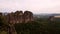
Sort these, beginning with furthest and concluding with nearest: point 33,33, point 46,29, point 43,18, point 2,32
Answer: point 43,18
point 46,29
point 33,33
point 2,32

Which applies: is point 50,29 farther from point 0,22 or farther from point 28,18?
point 0,22

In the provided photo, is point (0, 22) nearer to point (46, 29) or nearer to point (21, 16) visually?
point (46, 29)

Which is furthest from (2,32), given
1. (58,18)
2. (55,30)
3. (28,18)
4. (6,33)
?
(28,18)

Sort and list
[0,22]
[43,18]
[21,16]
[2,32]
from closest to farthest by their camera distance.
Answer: [2,32] < [0,22] < [43,18] < [21,16]

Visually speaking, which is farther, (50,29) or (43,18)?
(43,18)

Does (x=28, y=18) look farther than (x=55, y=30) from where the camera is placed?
Yes

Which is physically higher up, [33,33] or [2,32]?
[2,32]

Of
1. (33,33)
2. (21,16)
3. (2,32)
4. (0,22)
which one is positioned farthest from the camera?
(21,16)

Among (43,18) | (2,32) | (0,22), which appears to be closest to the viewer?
(2,32)

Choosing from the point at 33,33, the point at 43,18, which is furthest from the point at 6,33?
the point at 43,18
